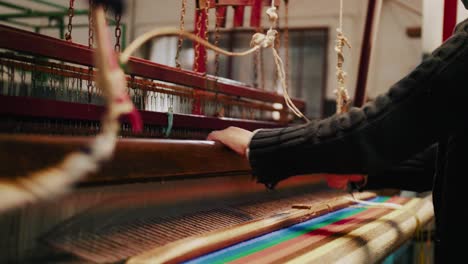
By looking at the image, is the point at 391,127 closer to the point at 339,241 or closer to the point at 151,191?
the point at 339,241

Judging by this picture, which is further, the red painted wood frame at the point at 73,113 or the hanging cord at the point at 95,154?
the red painted wood frame at the point at 73,113

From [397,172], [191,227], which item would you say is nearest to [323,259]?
[191,227]

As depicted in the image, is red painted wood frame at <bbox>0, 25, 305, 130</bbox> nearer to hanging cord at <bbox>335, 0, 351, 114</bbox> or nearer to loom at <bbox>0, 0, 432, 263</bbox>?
loom at <bbox>0, 0, 432, 263</bbox>

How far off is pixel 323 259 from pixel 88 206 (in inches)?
17.8

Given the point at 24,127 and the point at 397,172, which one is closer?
the point at 24,127

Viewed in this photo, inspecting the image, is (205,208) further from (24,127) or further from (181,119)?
(24,127)

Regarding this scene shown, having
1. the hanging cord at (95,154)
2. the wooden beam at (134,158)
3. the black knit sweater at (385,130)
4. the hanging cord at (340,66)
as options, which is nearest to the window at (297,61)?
the hanging cord at (340,66)

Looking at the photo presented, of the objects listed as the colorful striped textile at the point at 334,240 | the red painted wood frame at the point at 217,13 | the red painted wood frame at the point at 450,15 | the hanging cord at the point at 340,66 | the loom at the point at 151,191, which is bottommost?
the colorful striped textile at the point at 334,240

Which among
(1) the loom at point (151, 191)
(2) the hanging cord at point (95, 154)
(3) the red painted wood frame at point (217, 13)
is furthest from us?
(3) the red painted wood frame at point (217, 13)

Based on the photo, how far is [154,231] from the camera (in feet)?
3.05

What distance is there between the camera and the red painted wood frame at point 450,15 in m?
2.20

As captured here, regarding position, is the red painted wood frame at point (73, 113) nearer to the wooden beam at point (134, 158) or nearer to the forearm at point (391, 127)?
the wooden beam at point (134, 158)

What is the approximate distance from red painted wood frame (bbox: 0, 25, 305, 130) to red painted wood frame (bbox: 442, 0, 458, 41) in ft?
3.55

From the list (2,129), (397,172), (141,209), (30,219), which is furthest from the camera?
(397,172)
